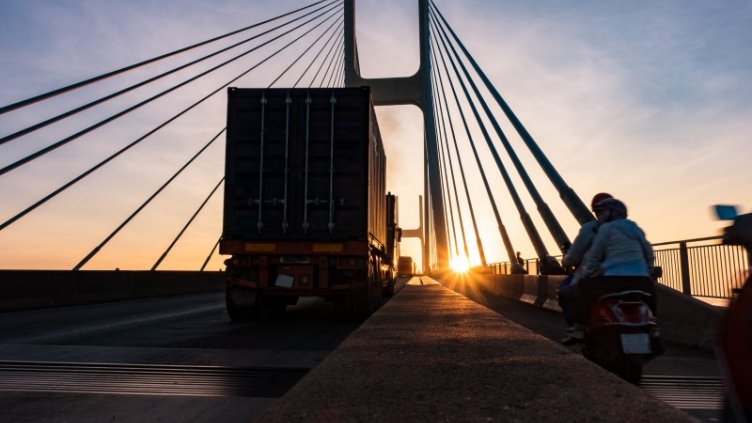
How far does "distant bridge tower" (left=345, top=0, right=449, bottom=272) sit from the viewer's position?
102 ft

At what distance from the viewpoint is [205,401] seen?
14.1 ft

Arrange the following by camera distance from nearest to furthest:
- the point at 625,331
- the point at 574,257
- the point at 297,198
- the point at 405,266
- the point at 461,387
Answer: the point at 461,387 < the point at 625,331 < the point at 574,257 < the point at 297,198 < the point at 405,266

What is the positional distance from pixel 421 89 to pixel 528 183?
17297 millimetres

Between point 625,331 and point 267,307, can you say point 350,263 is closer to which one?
point 267,307

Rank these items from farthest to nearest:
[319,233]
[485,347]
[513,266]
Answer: [513,266] → [319,233] → [485,347]

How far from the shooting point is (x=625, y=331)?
435cm

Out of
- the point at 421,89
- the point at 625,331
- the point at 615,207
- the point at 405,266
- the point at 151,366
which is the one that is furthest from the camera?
the point at 405,266

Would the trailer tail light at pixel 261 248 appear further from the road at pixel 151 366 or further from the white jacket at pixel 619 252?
the white jacket at pixel 619 252

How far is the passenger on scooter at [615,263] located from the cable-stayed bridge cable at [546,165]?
893 centimetres

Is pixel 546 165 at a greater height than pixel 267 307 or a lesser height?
greater

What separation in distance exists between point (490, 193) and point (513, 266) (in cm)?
266

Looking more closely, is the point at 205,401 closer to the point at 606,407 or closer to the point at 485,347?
the point at 485,347

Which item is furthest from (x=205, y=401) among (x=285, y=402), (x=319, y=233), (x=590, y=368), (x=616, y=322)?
(x=319, y=233)

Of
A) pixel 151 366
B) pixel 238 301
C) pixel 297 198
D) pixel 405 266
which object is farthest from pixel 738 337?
pixel 405 266
